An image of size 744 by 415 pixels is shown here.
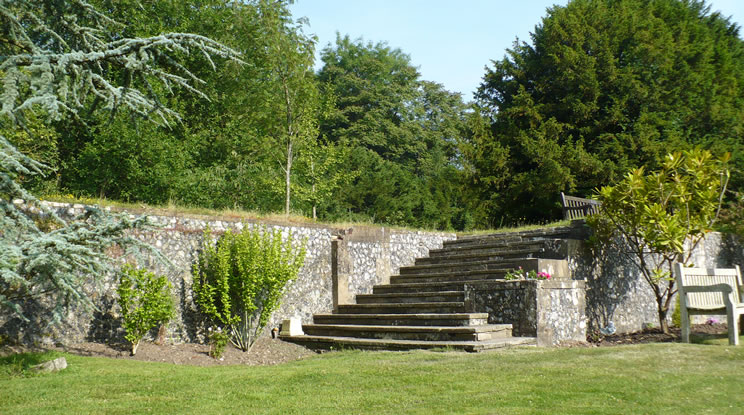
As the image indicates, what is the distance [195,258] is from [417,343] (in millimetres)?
3782

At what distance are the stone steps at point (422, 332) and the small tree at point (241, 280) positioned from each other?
1.16 metres

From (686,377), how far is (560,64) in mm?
16080

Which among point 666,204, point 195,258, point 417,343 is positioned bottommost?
Result: point 417,343

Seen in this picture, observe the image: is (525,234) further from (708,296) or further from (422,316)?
(422,316)

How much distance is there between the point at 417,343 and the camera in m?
8.51

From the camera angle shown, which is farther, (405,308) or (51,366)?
(405,308)

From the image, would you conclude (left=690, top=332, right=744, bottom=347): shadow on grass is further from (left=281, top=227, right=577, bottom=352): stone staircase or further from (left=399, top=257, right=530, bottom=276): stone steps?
(left=399, top=257, right=530, bottom=276): stone steps

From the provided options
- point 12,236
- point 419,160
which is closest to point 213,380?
point 12,236

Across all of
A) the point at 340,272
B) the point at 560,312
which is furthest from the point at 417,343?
the point at 340,272

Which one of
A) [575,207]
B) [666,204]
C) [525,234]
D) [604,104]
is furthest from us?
[604,104]

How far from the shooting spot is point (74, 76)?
489 cm

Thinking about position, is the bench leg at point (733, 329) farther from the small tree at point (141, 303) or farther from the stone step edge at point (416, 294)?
the small tree at point (141, 303)

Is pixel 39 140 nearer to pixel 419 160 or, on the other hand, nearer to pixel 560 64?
pixel 560 64

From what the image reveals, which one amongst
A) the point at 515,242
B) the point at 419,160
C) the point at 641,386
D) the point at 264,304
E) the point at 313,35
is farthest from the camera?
the point at 419,160
